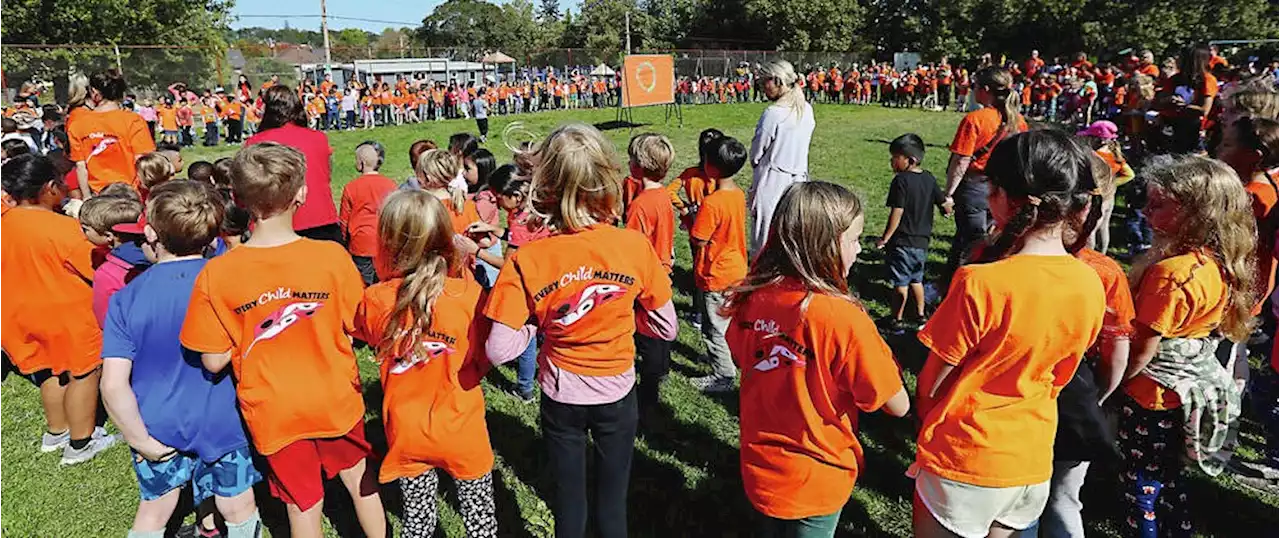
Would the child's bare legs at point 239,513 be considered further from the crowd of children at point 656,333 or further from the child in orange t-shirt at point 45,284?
the child in orange t-shirt at point 45,284

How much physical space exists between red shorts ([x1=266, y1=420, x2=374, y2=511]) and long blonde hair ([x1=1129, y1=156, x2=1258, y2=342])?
3.14 meters

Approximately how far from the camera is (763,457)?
2.56m

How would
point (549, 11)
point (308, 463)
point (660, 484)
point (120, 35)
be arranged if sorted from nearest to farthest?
point (308, 463) < point (660, 484) < point (120, 35) < point (549, 11)

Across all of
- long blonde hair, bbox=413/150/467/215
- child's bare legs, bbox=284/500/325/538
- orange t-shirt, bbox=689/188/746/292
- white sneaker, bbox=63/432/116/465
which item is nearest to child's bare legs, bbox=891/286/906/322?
orange t-shirt, bbox=689/188/746/292

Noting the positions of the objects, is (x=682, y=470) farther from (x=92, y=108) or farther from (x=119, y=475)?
(x=92, y=108)

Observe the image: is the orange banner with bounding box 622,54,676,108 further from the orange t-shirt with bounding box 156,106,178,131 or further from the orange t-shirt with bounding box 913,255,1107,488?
the orange t-shirt with bounding box 913,255,1107,488

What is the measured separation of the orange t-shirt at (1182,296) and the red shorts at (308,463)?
121 inches

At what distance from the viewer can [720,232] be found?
4.68 meters

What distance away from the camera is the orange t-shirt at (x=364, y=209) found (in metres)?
5.38

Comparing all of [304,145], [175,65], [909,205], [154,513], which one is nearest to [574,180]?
[154,513]

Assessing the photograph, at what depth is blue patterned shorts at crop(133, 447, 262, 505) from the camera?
3.01 metres

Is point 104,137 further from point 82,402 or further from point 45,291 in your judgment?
point 82,402

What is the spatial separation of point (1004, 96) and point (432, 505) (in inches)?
196

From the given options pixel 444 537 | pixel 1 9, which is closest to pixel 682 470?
pixel 444 537
